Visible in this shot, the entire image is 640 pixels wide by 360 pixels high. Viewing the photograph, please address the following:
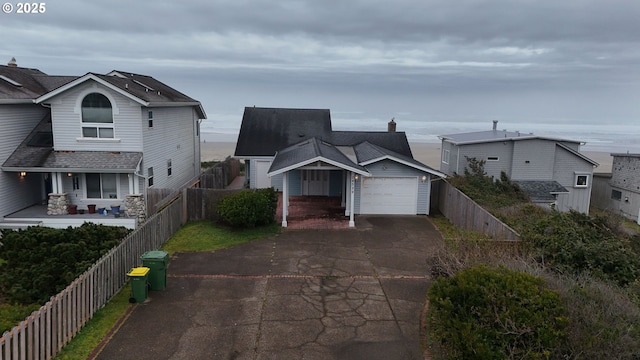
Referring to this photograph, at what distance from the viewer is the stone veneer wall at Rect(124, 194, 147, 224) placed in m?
19.3

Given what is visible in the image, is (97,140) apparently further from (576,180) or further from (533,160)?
(576,180)

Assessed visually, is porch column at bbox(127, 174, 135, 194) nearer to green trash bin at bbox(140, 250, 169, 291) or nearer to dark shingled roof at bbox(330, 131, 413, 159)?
green trash bin at bbox(140, 250, 169, 291)

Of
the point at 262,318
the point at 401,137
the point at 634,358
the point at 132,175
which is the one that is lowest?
the point at 262,318

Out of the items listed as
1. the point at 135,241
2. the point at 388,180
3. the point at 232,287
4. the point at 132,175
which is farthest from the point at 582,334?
the point at 132,175

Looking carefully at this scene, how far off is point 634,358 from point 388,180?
49.4ft

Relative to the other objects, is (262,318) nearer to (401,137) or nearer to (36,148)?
(36,148)

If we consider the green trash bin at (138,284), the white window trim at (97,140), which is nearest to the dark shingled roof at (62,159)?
the white window trim at (97,140)

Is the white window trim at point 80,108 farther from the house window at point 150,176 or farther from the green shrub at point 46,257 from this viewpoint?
the green shrub at point 46,257

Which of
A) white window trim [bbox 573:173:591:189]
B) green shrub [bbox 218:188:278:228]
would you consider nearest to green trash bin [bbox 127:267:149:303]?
green shrub [bbox 218:188:278:228]

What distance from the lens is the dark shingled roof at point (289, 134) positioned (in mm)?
27422

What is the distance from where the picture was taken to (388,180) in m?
21.8

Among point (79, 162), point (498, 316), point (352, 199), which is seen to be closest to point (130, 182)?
point (79, 162)

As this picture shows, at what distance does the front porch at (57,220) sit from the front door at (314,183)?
9.73m

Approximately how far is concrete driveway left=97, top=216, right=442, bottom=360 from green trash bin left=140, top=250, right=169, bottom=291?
0.88ft
